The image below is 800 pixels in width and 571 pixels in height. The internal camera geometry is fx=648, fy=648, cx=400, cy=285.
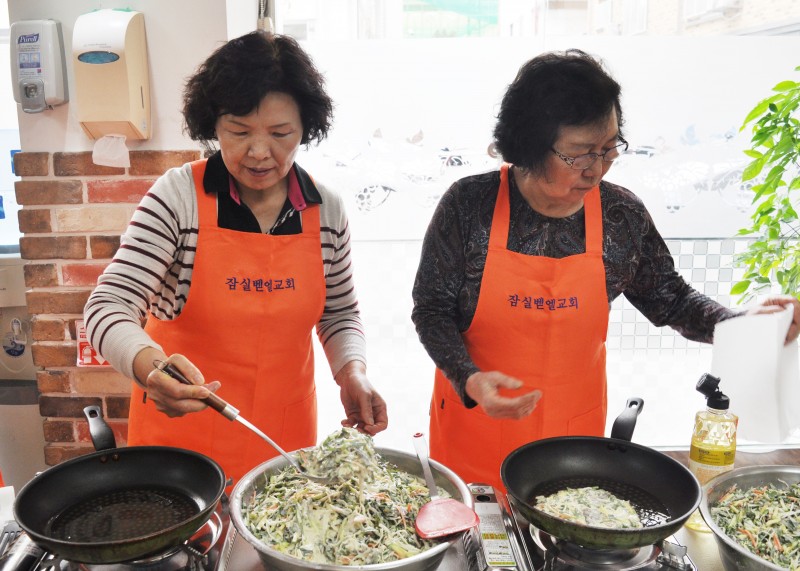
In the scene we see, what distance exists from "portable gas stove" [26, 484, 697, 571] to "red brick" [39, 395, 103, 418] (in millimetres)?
1446

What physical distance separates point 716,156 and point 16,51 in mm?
2976

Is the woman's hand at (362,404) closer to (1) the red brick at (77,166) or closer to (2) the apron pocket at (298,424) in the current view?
(2) the apron pocket at (298,424)

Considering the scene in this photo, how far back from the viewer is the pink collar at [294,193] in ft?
6.06

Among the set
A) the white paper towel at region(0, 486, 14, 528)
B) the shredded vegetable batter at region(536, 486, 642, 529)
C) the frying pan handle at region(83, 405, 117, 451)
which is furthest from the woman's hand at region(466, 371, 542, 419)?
the white paper towel at region(0, 486, 14, 528)

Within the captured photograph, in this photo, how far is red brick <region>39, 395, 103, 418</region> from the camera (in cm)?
256

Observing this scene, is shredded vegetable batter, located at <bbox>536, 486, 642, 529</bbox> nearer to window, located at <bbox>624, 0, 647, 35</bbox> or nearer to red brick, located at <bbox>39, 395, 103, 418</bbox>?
red brick, located at <bbox>39, 395, 103, 418</bbox>

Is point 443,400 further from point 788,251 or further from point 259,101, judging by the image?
point 788,251

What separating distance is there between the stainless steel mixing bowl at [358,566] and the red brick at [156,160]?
144cm

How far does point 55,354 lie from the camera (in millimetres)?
2535

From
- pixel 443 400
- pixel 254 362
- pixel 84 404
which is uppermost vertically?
pixel 254 362

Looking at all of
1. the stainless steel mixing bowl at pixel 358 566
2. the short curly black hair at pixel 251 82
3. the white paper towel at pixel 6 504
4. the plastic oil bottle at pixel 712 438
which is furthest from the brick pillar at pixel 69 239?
the plastic oil bottle at pixel 712 438

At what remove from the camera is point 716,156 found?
10.0ft

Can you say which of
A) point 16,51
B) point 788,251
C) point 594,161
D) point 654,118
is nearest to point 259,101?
point 594,161

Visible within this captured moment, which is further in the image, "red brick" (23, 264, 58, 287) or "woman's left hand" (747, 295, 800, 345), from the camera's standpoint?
"red brick" (23, 264, 58, 287)
